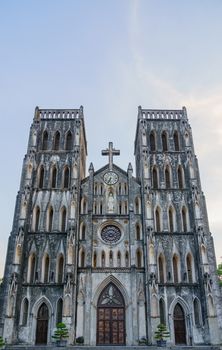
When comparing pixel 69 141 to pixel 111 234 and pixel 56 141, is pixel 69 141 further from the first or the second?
pixel 111 234

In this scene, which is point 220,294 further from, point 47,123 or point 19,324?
point 47,123

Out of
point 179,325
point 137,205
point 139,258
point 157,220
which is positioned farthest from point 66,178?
point 179,325

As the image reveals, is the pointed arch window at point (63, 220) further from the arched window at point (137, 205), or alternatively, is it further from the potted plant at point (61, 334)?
the potted plant at point (61, 334)

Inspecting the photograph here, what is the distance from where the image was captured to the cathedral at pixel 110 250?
27.1 m

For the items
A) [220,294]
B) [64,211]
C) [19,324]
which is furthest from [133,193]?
[19,324]

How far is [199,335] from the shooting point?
26.8m

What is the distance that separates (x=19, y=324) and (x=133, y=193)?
1542 centimetres

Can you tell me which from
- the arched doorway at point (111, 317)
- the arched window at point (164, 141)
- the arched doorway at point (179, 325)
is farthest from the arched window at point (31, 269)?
the arched window at point (164, 141)

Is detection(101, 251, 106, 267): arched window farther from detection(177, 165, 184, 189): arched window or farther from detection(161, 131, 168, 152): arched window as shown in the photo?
detection(161, 131, 168, 152): arched window

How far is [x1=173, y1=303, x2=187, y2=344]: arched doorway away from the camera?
2716 centimetres

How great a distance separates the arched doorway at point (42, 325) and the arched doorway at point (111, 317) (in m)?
4.31

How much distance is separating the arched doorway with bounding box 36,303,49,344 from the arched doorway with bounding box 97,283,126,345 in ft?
14.2

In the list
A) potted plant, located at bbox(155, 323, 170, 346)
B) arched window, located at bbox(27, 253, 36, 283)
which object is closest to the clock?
arched window, located at bbox(27, 253, 36, 283)

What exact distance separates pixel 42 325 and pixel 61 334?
333 cm
